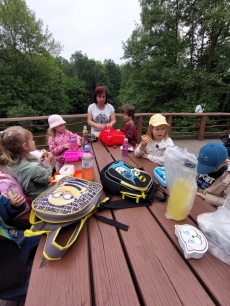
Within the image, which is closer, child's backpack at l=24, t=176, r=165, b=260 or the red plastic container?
child's backpack at l=24, t=176, r=165, b=260

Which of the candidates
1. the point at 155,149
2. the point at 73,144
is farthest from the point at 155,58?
the point at 73,144

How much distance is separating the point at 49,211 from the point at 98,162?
884 mm

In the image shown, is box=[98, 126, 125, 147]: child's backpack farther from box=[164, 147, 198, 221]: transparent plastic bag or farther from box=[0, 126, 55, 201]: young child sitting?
box=[164, 147, 198, 221]: transparent plastic bag

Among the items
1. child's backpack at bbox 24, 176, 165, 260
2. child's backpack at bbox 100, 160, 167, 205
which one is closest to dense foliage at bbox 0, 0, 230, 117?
→ child's backpack at bbox 100, 160, 167, 205

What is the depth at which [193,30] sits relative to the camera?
8.82 metres

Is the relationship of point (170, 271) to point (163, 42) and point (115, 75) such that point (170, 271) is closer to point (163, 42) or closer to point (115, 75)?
point (163, 42)

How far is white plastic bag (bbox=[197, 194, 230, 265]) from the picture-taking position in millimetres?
696

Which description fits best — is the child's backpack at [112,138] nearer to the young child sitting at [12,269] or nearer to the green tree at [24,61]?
the young child sitting at [12,269]

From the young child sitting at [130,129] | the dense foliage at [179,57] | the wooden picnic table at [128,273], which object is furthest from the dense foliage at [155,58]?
the wooden picnic table at [128,273]

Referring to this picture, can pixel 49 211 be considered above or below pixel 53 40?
below

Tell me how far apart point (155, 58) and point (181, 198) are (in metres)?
10.9

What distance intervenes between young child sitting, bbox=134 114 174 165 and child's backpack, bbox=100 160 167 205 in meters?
0.60

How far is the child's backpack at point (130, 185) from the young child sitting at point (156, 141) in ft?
1.96

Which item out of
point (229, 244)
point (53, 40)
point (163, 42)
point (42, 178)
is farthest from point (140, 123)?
Answer: point (53, 40)
